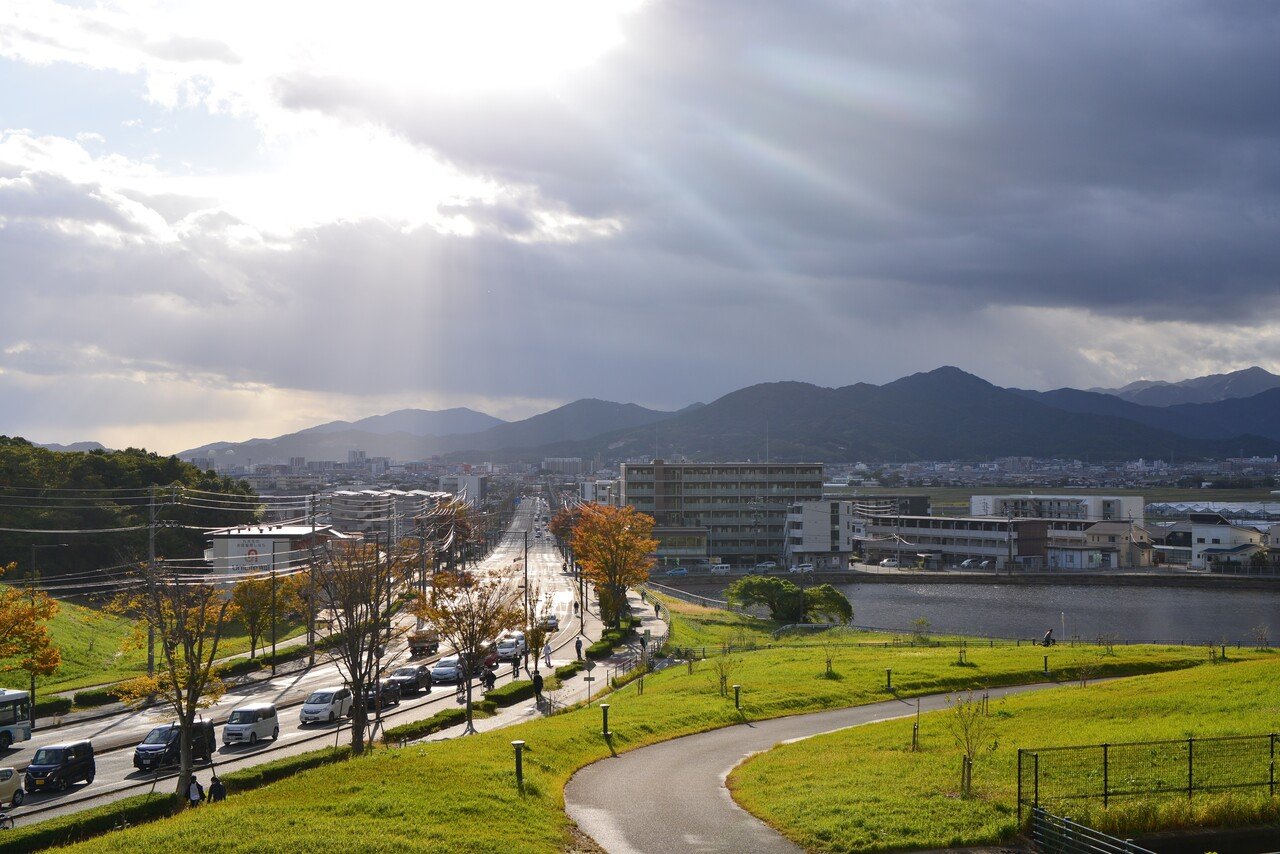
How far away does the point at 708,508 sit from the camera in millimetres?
109062

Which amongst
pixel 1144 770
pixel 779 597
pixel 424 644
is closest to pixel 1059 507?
pixel 779 597

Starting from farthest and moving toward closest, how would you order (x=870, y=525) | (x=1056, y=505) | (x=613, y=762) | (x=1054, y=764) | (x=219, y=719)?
(x=1056, y=505) → (x=870, y=525) → (x=219, y=719) → (x=613, y=762) → (x=1054, y=764)

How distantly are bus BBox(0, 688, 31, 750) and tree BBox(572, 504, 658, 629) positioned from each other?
100ft

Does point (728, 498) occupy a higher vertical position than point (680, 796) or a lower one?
higher

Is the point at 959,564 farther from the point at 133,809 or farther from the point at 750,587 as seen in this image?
the point at 133,809

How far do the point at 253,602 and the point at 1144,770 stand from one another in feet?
134

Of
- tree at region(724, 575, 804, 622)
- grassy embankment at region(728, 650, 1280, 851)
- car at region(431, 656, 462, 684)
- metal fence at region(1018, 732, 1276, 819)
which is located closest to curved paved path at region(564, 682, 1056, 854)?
grassy embankment at region(728, 650, 1280, 851)

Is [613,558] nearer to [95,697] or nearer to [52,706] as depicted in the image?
[95,697]

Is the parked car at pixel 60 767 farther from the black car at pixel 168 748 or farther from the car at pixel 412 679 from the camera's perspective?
the car at pixel 412 679

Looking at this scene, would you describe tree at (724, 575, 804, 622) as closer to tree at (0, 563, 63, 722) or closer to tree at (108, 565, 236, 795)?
tree at (108, 565, 236, 795)

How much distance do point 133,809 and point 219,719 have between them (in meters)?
14.5

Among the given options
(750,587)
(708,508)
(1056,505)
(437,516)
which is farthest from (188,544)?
(1056,505)

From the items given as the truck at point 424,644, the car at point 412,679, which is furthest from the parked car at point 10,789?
the truck at point 424,644

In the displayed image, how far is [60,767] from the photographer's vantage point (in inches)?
830
